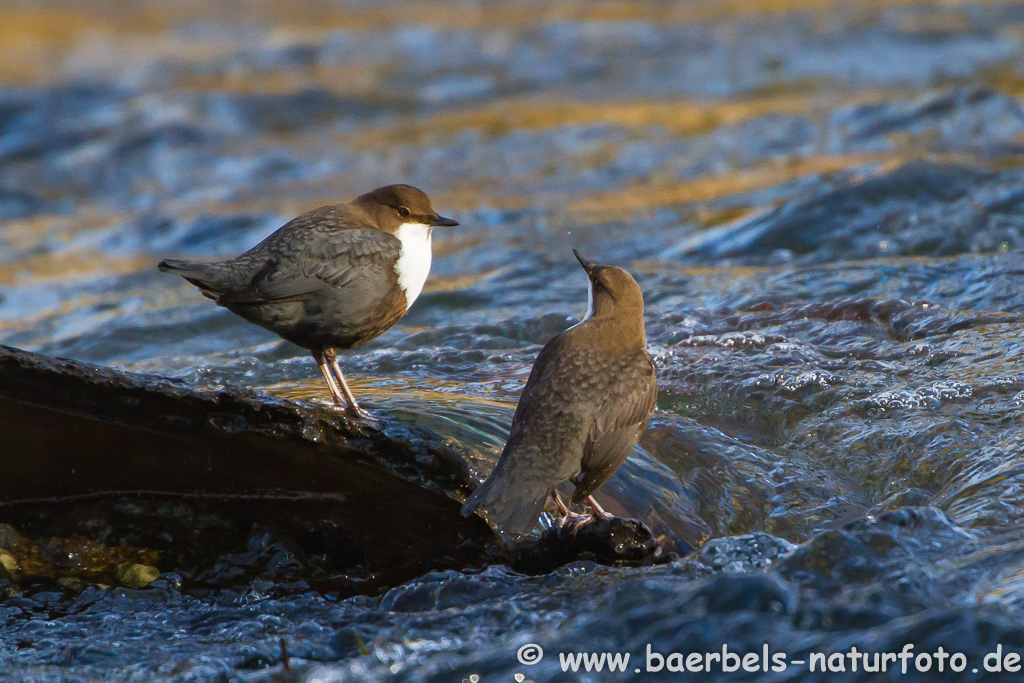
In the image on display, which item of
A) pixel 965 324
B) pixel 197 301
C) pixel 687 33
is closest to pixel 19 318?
pixel 197 301

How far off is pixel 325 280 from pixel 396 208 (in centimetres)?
50

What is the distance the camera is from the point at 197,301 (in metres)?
7.44

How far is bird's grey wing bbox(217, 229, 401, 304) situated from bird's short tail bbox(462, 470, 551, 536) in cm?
89

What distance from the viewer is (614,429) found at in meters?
3.49

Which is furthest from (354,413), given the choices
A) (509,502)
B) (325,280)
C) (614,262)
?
(614,262)

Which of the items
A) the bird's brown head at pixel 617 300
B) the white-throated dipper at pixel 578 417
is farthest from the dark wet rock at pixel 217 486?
the bird's brown head at pixel 617 300

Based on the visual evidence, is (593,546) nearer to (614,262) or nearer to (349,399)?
(349,399)

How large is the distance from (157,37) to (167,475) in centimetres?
1442

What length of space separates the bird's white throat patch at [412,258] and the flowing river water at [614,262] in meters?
0.46

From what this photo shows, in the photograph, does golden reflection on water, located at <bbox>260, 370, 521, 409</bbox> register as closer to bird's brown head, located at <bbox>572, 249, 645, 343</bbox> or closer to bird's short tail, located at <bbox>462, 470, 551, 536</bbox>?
bird's brown head, located at <bbox>572, 249, 645, 343</bbox>

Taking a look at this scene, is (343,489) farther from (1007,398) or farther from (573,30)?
(573,30)

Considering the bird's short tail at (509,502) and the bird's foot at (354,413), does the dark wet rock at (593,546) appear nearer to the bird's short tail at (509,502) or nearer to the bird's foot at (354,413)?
the bird's short tail at (509,502)

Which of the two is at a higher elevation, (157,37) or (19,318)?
(157,37)

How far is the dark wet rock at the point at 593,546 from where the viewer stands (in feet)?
10.7
